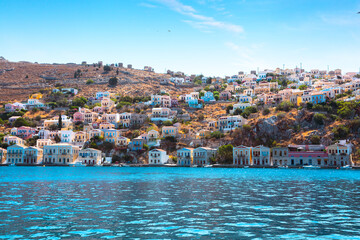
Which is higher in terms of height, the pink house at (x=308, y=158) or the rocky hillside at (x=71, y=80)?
the rocky hillside at (x=71, y=80)

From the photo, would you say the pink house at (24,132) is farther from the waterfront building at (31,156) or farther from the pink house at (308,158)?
the pink house at (308,158)

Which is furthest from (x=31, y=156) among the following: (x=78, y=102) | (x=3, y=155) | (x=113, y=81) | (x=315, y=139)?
(x=113, y=81)

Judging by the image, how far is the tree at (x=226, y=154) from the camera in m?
81.8

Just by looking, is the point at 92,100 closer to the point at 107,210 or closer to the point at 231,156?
the point at 231,156

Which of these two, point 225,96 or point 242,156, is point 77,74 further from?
point 242,156

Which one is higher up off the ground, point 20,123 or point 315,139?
point 20,123

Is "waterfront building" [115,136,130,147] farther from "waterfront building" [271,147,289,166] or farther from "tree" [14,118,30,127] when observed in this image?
"waterfront building" [271,147,289,166]

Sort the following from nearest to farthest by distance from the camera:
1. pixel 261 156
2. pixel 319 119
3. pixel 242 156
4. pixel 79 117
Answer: pixel 261 156 < pixel 242 156 < pixel 319 119 < pixel 79 117

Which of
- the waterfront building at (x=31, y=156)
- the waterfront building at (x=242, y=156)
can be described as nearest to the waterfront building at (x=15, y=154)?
the waterfront building at (x=31, y=156)

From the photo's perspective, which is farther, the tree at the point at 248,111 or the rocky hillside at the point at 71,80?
the rocky hillside at the point at 71,80

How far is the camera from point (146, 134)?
91125mm

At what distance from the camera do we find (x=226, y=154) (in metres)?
81.9

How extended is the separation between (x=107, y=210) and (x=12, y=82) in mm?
151381

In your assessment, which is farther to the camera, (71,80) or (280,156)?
(71,80)
